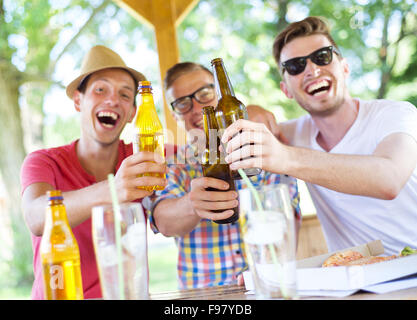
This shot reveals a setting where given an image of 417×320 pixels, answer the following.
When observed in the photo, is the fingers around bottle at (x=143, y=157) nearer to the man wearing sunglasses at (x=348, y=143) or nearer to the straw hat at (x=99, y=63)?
the man wearing sunglasses at (x=348, y=143)

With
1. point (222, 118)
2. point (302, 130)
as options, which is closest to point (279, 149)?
point (222, 118)

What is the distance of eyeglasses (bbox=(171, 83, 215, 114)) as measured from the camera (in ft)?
6.80

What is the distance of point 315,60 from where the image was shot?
77.7 inches

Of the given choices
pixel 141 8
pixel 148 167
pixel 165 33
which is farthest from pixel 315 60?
pixel 141 8

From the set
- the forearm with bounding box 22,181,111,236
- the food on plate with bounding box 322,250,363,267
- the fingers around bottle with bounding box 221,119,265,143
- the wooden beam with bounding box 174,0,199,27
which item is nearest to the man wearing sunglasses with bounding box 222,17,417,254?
the food on plate with bounding box 322,250,363,267

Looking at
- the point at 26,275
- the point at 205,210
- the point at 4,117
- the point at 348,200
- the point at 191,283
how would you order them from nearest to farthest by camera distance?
the point at 205,210 < the point at 348,200 < the point at 191,283 < the point at 4,117 < the point at 26,275

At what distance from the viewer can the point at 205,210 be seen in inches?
50.8

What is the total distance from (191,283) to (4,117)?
4944 millimetres

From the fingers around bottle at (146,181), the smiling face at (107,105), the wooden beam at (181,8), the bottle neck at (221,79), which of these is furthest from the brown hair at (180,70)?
the fingers around bottle at (146,181)

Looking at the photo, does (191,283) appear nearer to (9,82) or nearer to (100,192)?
(100,192)

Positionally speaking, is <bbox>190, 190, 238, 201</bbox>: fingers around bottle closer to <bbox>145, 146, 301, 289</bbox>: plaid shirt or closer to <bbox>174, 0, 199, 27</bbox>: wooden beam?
<bbox>145, 146, 301, 289</bbox>: plaid shirt

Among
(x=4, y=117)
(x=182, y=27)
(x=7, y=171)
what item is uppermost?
(x=182, y=27)

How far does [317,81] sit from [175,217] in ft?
3.09

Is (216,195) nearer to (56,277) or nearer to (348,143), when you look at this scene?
(56,277)
